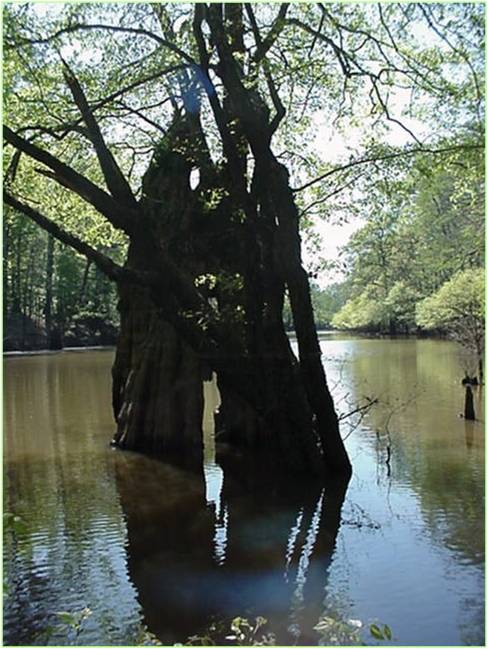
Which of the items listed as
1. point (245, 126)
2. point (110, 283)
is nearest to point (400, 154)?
point (245, 126)

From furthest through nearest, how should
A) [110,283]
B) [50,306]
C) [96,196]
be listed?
A: [110,283], [50,306], [96,196]

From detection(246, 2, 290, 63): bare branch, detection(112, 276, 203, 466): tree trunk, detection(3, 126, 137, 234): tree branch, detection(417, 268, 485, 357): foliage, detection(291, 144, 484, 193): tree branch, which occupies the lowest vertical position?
detection(112, 276, 203, 466): tree trunk

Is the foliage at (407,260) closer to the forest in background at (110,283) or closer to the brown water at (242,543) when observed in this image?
the forest in background at (110,283)

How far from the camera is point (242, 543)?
882 cm

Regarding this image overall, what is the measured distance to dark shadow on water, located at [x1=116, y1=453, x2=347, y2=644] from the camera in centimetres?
674

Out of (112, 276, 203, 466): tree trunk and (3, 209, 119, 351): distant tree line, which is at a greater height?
(3, 209, 119, 351): distant tree line

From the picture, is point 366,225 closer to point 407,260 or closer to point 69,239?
point 69,239

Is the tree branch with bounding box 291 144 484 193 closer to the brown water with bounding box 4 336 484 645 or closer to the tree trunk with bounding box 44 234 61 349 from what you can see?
the brown water with bounding box 4 336 484 645

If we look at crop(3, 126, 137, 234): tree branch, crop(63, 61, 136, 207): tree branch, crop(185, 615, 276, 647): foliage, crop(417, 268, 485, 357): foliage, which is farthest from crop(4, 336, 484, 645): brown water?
crop(417, 268, 485, 357): foliage

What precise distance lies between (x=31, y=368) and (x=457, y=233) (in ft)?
95.4

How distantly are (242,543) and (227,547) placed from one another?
0.78 feet

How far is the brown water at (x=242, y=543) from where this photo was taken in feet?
21.8

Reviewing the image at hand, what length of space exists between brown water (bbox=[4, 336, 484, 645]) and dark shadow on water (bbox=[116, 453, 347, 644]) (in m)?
0.03

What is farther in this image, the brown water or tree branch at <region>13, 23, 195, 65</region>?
tree branch at <region>13, 23, 195, 65</region>
